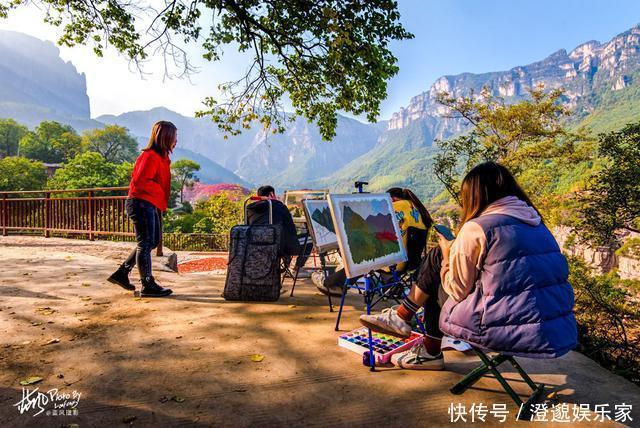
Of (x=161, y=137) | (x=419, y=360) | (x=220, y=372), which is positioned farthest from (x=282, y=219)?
(x=419, y=360)

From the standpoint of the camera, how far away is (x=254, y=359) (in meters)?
2.90

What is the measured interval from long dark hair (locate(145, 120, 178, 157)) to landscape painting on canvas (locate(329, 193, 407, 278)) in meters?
2.33

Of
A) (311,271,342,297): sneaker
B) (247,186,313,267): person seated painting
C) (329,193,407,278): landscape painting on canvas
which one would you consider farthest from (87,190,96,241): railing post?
(329,193,407,278): landscape painting on canvas

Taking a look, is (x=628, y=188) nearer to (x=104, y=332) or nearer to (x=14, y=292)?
(x=104, y=332)

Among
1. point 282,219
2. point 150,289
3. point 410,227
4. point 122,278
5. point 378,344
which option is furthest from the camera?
point 282,219

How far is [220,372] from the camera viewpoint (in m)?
2.68

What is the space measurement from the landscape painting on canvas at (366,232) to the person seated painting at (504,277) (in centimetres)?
101

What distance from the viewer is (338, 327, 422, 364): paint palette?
114 inches

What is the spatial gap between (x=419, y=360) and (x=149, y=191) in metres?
3.40

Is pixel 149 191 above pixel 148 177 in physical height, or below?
below

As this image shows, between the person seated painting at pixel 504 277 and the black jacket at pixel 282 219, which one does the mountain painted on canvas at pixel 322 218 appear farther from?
the person seated painting at pixel 504 277

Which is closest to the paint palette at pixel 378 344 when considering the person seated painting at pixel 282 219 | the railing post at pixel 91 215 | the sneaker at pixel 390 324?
the sneaker at pixel 390 324

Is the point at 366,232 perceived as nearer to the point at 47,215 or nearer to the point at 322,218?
the point at 322,218

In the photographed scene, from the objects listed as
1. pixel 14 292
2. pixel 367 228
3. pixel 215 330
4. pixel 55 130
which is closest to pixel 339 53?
pixel 367 228
